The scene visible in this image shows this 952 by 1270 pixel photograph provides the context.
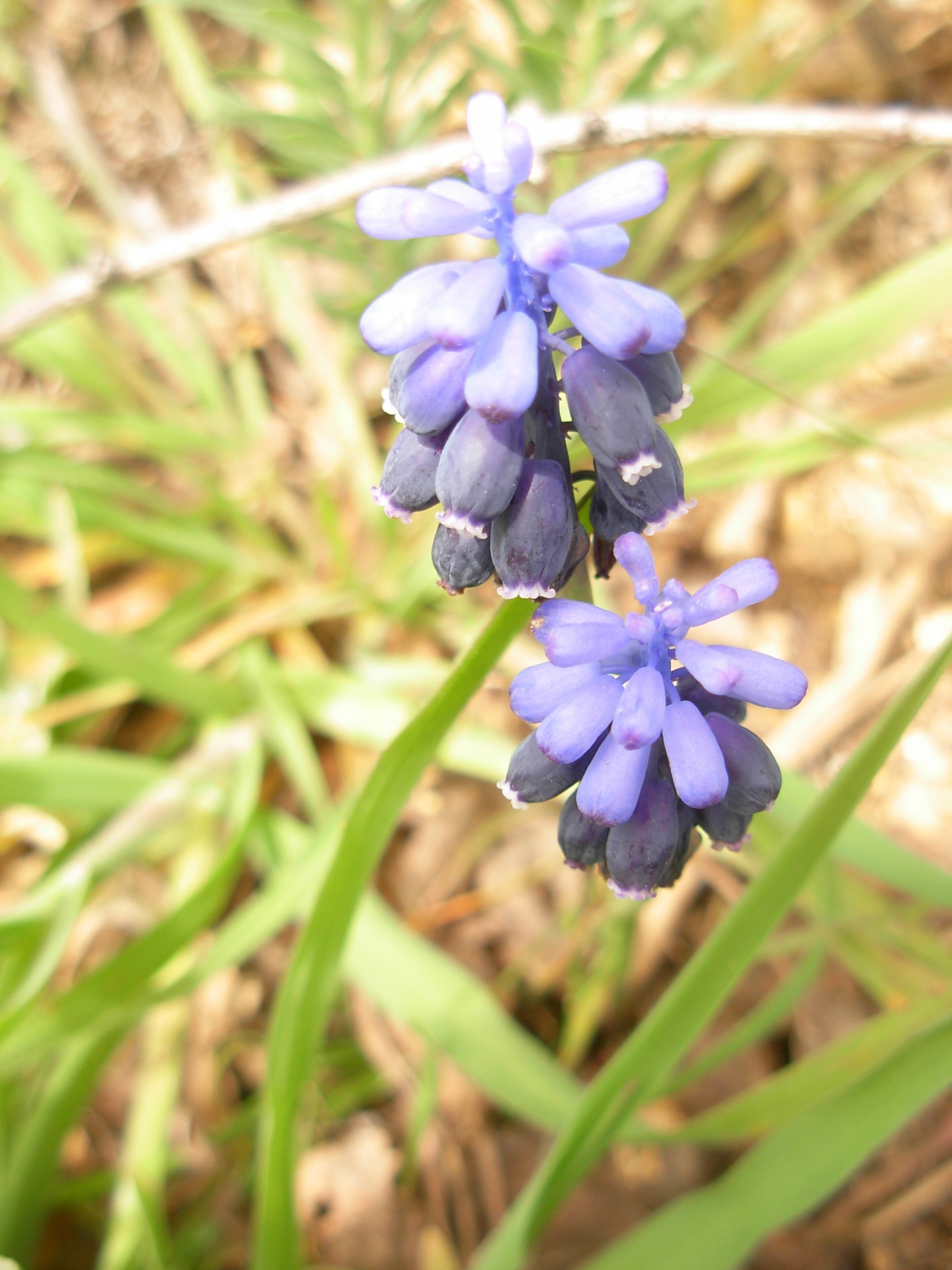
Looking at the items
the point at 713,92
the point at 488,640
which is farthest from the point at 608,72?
the point at 488,640

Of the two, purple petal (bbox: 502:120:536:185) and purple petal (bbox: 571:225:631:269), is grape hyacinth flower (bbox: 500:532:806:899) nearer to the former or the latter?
purple petal (bbox: 571:225:631:269)

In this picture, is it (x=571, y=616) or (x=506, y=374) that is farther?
(x=571, y=616)

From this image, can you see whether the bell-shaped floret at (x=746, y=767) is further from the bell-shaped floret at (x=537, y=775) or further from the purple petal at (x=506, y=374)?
the purple petal at (x=506, y=374)

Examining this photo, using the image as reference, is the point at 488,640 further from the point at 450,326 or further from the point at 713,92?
the point at 713,92

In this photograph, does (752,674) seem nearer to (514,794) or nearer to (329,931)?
(514,794)

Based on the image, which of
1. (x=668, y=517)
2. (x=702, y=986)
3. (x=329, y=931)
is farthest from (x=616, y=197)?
(x=329, y=931)

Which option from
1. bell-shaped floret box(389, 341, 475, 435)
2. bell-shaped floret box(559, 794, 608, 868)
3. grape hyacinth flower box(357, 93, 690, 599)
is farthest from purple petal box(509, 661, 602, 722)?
bell-shaped floret box(389, 341, 475, 435)
